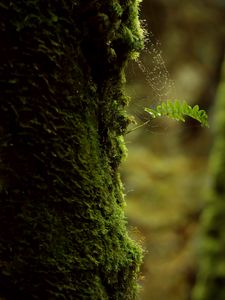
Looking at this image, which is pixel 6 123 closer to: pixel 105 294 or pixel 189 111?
pixel 105 294

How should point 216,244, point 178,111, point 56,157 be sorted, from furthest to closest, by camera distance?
point 178,111, point 56,157, point 216,244

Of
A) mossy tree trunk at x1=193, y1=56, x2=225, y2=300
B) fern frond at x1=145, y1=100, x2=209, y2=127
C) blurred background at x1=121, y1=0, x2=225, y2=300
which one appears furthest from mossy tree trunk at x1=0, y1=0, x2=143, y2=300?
blurred background at x1=121, y1=0, x2=225, y2=300

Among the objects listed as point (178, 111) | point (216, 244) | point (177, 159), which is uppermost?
point (177, 159)

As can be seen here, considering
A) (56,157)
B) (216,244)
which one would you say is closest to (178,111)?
(56,157)

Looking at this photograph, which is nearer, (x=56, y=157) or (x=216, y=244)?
(x=216, y=244)

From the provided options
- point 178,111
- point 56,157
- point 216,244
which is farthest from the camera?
point 178,111

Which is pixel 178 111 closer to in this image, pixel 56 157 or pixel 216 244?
pixel 56 157

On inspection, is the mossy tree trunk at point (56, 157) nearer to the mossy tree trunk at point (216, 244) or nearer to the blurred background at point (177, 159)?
the mossy tree trunk at point (216, 244)
